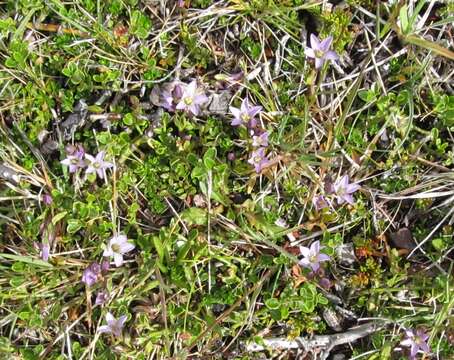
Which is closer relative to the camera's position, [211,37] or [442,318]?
[442,318]

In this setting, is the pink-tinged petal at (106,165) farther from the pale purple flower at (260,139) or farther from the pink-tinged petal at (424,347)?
the pink-tinged petal at (424,347)

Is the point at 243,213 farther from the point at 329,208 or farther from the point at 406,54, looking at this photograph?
the point at 406,54

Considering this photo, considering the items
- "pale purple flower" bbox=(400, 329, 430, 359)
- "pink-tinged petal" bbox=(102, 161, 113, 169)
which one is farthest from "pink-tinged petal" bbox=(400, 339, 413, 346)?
"pink-tinged petal" bbox=(102, 161, 113, 169)

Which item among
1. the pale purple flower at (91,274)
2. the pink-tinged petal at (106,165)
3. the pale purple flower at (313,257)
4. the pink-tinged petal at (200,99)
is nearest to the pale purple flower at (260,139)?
the pink-tinged petal at (200,99)

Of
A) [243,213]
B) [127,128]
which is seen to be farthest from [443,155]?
[127,128]

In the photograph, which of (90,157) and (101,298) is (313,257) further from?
(90,157)

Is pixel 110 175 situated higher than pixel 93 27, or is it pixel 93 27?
pixel 93 27
